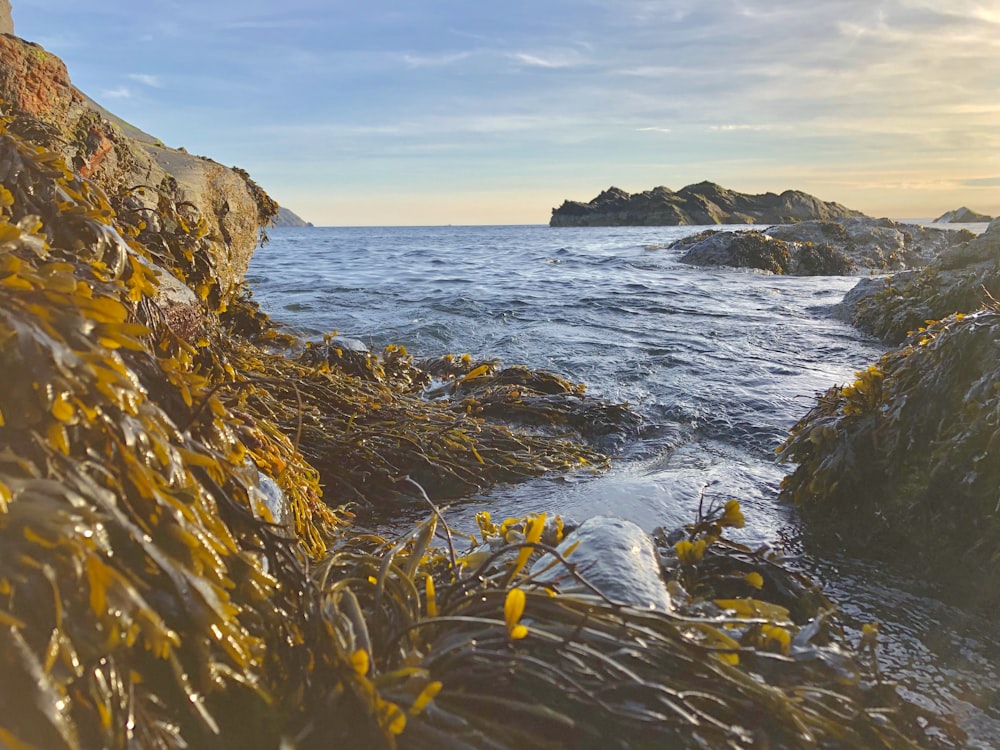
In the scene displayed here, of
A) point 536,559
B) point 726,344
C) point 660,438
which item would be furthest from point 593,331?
point 536,559

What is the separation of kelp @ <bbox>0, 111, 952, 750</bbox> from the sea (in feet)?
2.57

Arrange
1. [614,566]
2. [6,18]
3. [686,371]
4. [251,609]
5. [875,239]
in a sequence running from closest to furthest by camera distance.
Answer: [251,609] → [614,566] → [6,18] → [686,371] → [875,239]

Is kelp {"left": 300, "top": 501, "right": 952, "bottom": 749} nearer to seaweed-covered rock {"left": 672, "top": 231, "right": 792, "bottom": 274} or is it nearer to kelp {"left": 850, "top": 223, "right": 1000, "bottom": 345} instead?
kelp {"left": 850, "top": 223, "right": 1000, "bottom": 345}

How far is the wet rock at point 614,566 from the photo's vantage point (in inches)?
67.2

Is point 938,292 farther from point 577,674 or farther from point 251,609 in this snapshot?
point 251,609

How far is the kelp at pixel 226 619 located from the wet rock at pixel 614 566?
9 cm

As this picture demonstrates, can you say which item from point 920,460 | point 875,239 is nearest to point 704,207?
point 875,239

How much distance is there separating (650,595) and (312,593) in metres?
0.86

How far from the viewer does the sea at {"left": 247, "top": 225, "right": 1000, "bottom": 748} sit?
2248 mm

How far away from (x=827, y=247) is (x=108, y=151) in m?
17.5

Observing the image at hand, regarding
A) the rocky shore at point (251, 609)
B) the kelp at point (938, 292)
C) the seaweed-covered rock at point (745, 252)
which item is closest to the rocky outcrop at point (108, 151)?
the rocky shore at point (251, 609)

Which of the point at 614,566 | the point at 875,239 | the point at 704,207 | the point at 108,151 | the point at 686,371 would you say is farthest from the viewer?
the point at 704,207

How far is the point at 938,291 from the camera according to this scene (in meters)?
7.70

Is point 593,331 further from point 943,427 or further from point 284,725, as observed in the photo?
point 284,725
